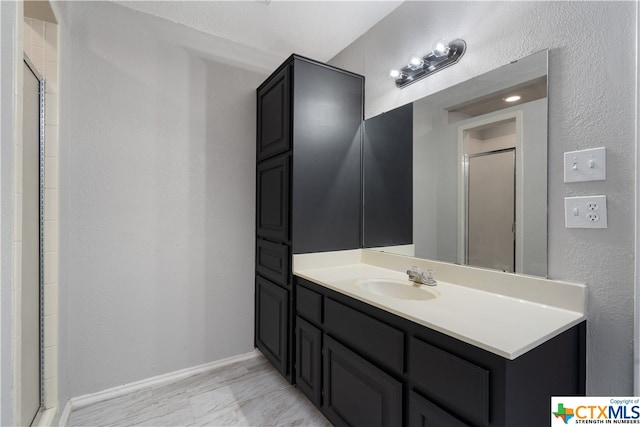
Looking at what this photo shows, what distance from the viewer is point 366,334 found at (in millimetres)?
1252

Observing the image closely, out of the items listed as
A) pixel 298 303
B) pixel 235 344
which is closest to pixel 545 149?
pixel 298 303

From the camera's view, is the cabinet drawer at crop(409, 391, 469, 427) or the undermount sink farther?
the undermount sink

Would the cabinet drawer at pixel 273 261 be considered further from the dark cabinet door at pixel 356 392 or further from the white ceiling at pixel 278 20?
the white ceiling at pixel 278 20

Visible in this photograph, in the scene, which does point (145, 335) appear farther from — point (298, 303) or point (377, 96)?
point (377, 96)

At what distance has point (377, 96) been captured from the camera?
199 cm

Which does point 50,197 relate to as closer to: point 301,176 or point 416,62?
point 301,176

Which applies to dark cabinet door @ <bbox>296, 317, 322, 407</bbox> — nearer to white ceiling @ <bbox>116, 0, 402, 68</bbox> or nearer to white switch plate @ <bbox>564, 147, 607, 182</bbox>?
white switch plate @ <bbox>564, 147, 607, 182</bbox>

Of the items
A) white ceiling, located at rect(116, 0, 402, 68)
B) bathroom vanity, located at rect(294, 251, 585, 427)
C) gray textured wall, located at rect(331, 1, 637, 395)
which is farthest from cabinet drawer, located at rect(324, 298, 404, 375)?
white ceiling, located at rect(116, 0, 402, 68)

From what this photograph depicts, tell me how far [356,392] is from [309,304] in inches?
20.0

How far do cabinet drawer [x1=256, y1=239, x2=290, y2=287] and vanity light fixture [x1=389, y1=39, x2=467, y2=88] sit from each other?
1.32 m

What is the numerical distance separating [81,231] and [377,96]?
212cm

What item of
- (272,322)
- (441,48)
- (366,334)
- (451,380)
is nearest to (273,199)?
(272,322)

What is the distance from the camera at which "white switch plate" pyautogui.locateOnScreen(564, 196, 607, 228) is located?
1031 millimetres

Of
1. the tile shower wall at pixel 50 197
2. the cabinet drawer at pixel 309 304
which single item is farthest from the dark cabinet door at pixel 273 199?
the tile shower wall at pixel 50 197
